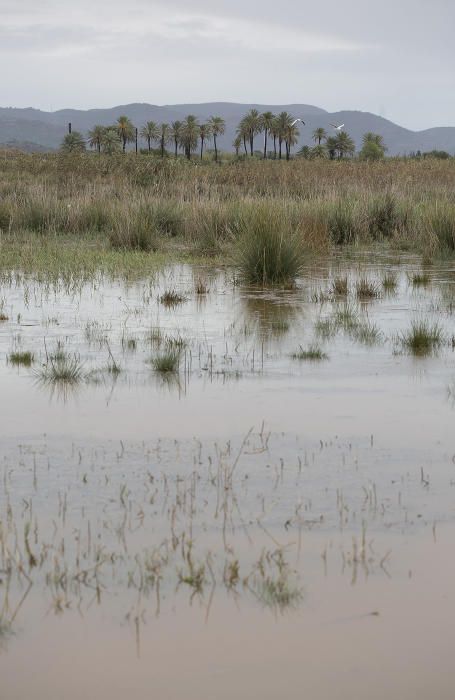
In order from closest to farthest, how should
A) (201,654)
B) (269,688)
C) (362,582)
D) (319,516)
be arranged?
(269,688) < (201,654) < (362,582) < (319,516)

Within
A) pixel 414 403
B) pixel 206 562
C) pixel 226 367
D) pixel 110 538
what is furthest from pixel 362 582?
pixel 226 367

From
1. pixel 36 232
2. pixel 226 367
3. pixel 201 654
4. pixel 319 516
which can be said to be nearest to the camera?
pixel 201 654

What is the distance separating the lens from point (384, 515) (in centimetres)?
443

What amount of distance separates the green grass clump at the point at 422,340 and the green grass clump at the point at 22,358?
3125 millimetres

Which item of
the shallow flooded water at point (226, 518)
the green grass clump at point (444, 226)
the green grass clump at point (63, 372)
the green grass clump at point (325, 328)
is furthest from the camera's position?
the green grass clump at point (444, 226)

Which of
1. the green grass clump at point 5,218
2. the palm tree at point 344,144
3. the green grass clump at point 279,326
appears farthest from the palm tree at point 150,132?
the green grass clump at point 279,326

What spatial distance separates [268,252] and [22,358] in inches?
229

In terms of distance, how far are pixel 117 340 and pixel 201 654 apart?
5912 millimetres

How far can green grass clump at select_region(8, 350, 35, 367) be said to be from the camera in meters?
7.86

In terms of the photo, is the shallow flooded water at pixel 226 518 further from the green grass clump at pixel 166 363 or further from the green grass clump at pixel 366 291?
the green grass clump at pixel 366 291

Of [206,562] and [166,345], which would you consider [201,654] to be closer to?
[206,562]

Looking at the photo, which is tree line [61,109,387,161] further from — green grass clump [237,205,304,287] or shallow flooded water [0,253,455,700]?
shallow flooded water [0,253,455,700]

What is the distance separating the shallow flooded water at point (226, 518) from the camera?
10.4 feet

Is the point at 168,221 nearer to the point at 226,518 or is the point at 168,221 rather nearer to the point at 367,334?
the point at 367,334
